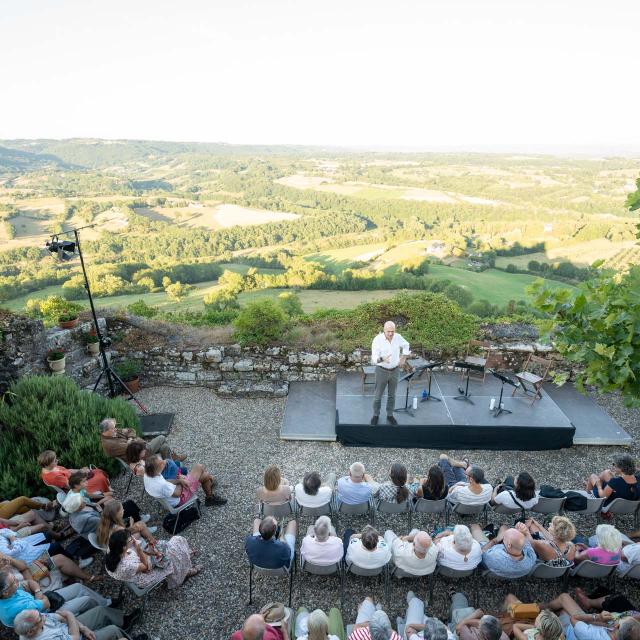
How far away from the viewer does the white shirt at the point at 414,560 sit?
4035 millimetres

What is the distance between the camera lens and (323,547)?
406 cm

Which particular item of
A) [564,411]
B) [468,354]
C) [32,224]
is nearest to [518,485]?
[564,411]

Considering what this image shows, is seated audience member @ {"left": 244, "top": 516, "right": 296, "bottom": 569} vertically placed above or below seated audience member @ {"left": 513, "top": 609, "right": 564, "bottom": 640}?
below

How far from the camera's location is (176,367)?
900 cm

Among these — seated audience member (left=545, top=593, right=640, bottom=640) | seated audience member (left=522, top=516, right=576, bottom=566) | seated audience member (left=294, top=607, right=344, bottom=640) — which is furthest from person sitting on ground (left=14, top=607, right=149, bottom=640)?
seated audience member (left=522, top=516, right=576, bottom=566)

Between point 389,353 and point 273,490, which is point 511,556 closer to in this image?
point 273,490

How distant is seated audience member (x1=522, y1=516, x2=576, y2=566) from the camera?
407 cm

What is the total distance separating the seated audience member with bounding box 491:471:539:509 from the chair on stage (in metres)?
2.67

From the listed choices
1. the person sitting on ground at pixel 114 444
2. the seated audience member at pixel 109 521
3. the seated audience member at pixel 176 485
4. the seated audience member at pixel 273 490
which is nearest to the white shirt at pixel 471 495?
the seated audience member at pixel 273 490

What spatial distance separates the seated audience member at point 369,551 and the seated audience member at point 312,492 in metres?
0.79

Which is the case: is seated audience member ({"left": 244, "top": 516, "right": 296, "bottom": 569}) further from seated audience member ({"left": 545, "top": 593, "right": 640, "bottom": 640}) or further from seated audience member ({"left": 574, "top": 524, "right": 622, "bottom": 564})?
seated audience member ({"left": 574, "top": 524, "right": 622, "bottom": 564})

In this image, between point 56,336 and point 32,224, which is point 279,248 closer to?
point 32,224

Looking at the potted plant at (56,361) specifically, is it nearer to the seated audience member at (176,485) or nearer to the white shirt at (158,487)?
the seated audience member at (176,485)

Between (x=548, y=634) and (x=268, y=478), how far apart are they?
2915mm
